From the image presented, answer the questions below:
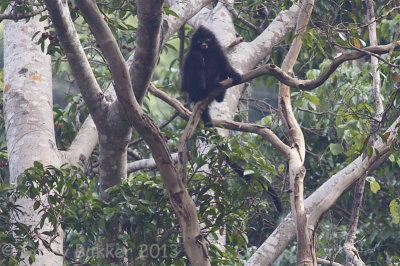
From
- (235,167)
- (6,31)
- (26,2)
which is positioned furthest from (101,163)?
(6,31)

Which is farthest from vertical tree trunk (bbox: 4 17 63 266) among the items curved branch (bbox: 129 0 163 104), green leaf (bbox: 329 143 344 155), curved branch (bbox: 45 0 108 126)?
green leaf (bbox: 329 143 344 155)

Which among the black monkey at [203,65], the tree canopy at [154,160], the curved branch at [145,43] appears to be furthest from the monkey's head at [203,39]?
the curved branch at [145,43]

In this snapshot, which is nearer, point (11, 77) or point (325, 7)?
point (11, 77)

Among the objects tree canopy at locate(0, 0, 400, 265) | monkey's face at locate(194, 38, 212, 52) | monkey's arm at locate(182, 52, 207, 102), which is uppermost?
monkey's face at locate(194, 38, 212, 52)

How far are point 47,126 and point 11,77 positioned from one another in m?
0.55

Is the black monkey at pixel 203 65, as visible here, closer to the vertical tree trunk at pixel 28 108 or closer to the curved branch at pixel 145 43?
the vertical tree trunk at pixel 28 108

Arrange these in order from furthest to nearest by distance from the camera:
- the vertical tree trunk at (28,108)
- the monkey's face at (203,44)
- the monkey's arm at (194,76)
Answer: the monkey's face at (203,44) < the monkey's arm at (194,76) < the vertical tree trunk at (28,108)

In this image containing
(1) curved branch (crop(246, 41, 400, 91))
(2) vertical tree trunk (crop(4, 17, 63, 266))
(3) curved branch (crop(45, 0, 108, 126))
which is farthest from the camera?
(2) vertical tree trunk (crop(4, 17, 63, 266))

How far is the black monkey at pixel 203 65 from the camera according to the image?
5336 mm

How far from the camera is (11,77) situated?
16.0 feet

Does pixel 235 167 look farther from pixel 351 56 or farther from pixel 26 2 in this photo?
pixel 26 2

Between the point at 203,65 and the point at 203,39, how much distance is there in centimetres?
29

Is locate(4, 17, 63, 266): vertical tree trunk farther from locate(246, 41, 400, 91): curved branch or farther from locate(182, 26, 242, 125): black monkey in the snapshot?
locate(246, 41, 400, 91): curved branch

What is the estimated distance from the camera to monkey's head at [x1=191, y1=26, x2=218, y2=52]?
5566mm
